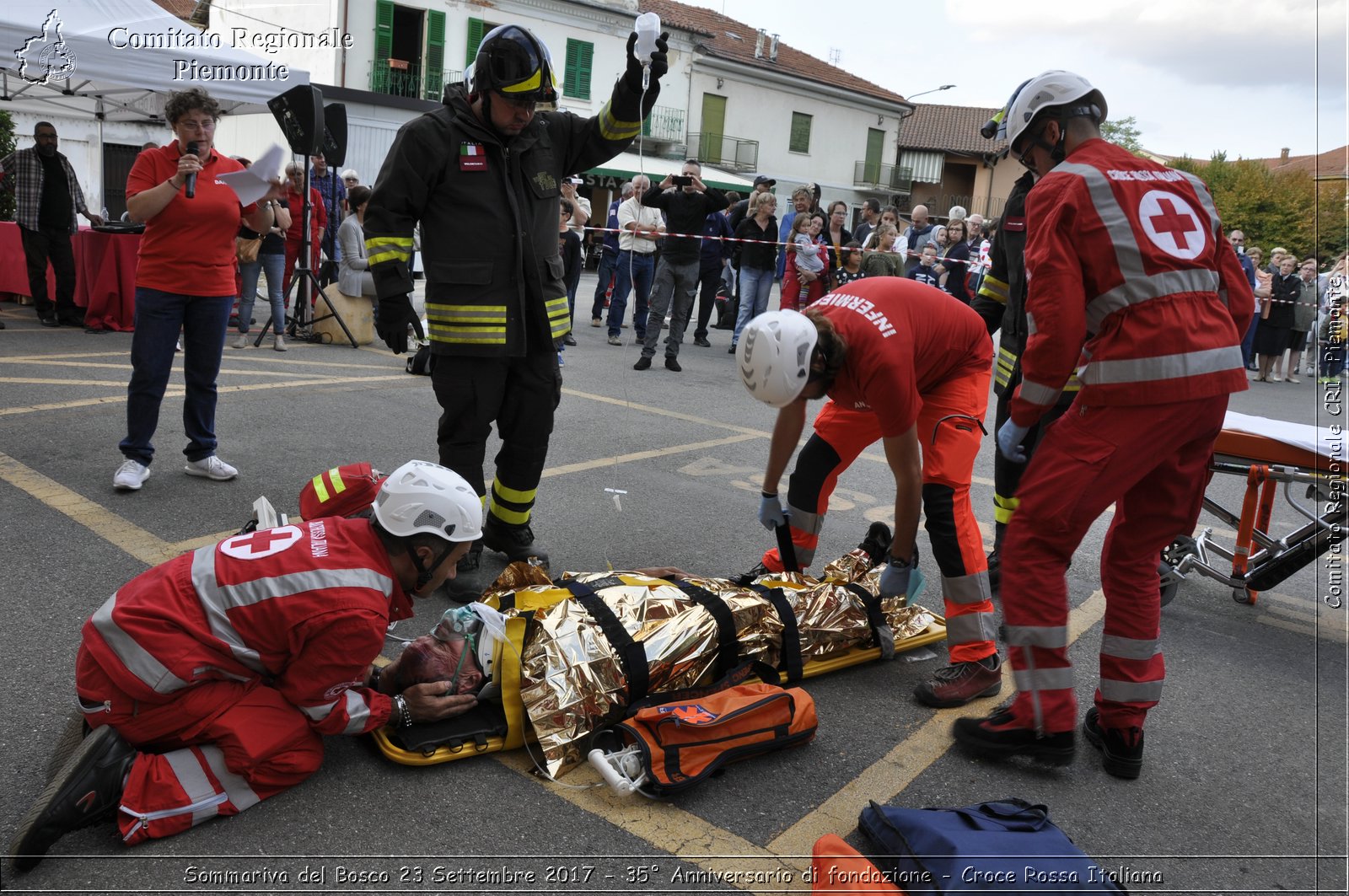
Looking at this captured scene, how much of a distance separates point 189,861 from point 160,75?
31.1 feet

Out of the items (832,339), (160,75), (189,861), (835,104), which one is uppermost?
(835,104)

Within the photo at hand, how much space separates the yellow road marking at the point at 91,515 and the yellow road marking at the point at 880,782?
3063 mm

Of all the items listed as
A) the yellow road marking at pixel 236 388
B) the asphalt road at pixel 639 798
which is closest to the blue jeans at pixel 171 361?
the asphalt road at pixel 639 798

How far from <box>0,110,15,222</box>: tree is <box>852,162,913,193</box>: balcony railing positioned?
121 ft

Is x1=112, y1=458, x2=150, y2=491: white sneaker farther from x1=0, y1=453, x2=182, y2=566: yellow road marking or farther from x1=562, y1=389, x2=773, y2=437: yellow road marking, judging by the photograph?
x1=562, y1=389, x2=773, y2=437: yellow road marking

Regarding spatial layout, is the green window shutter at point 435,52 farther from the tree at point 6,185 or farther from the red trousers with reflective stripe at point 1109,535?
the red trousers with reflective stripe at point 1109,535

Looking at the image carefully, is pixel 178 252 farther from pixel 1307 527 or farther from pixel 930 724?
pixel 1307 527

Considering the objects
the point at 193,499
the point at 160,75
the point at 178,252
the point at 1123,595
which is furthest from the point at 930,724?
the point at 160,75

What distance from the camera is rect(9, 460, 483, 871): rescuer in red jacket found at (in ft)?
8.53

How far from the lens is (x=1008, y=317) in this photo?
468 cm

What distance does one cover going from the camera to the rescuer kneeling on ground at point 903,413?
11.0ft

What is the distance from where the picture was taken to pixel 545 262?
450 centimetres

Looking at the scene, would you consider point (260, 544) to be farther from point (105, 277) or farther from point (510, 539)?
point (105, 277)

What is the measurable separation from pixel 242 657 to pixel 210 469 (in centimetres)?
322
